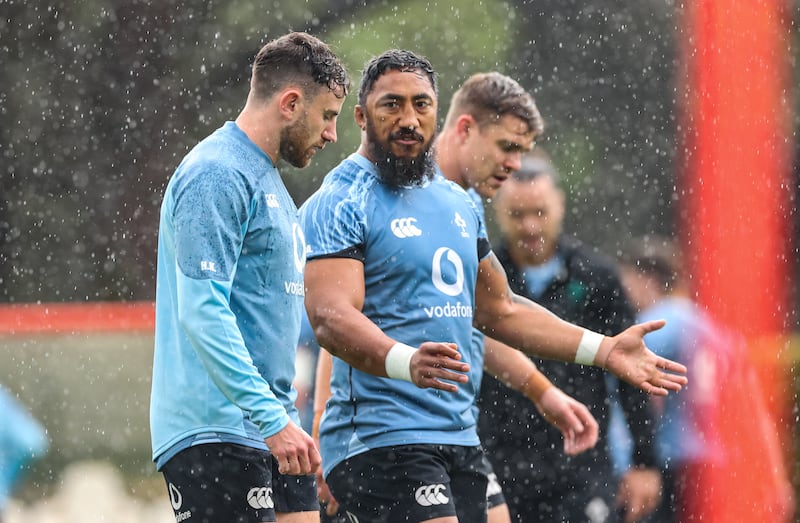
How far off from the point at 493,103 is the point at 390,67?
108cm

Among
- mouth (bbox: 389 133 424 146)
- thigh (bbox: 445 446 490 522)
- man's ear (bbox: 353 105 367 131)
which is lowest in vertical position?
thigh (bbox: 445 446 490 522)

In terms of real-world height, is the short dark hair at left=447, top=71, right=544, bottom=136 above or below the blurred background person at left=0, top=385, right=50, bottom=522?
above

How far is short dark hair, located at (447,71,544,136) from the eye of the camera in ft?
20.0

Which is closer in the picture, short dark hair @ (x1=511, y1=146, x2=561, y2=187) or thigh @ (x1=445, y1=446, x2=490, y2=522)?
thigh @ (x1=445, y1=446, x2=490, y2=522)

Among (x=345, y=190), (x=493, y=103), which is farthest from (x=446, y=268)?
(x=493, y=103)

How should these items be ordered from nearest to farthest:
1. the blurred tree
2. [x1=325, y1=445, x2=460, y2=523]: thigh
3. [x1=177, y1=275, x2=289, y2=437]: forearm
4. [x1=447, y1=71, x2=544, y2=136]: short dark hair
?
1. [x1=177, y1=275, x2=289, y2=437]: forearm
2. [x1=325, y1=445, x2=460, y2=523]: thigh
3. [x1=447, y1=71, x2=544, y2=136]: short dark hair
4. the blurred tree

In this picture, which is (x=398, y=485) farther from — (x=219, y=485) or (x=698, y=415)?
(x=698, y=415)

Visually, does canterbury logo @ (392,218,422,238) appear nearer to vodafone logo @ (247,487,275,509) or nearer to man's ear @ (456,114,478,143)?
vodafone logo @ (247,487,275,509)

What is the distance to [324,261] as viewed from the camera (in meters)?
4.84

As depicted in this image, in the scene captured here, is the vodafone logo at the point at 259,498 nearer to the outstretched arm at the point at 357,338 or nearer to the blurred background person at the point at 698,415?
the outstretched arm at the point at 357,338

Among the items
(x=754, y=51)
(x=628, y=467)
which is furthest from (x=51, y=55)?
(x=628, y=467)

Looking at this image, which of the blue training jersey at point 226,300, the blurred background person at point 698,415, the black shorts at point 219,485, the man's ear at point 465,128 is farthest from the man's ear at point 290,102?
the blurred background person at point 698,415

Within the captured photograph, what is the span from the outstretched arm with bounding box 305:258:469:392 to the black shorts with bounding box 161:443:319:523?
512 mm

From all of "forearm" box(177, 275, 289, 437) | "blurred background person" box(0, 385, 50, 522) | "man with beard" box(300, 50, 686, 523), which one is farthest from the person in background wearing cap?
"blurred background person" box(0, 385, 50, 522)
